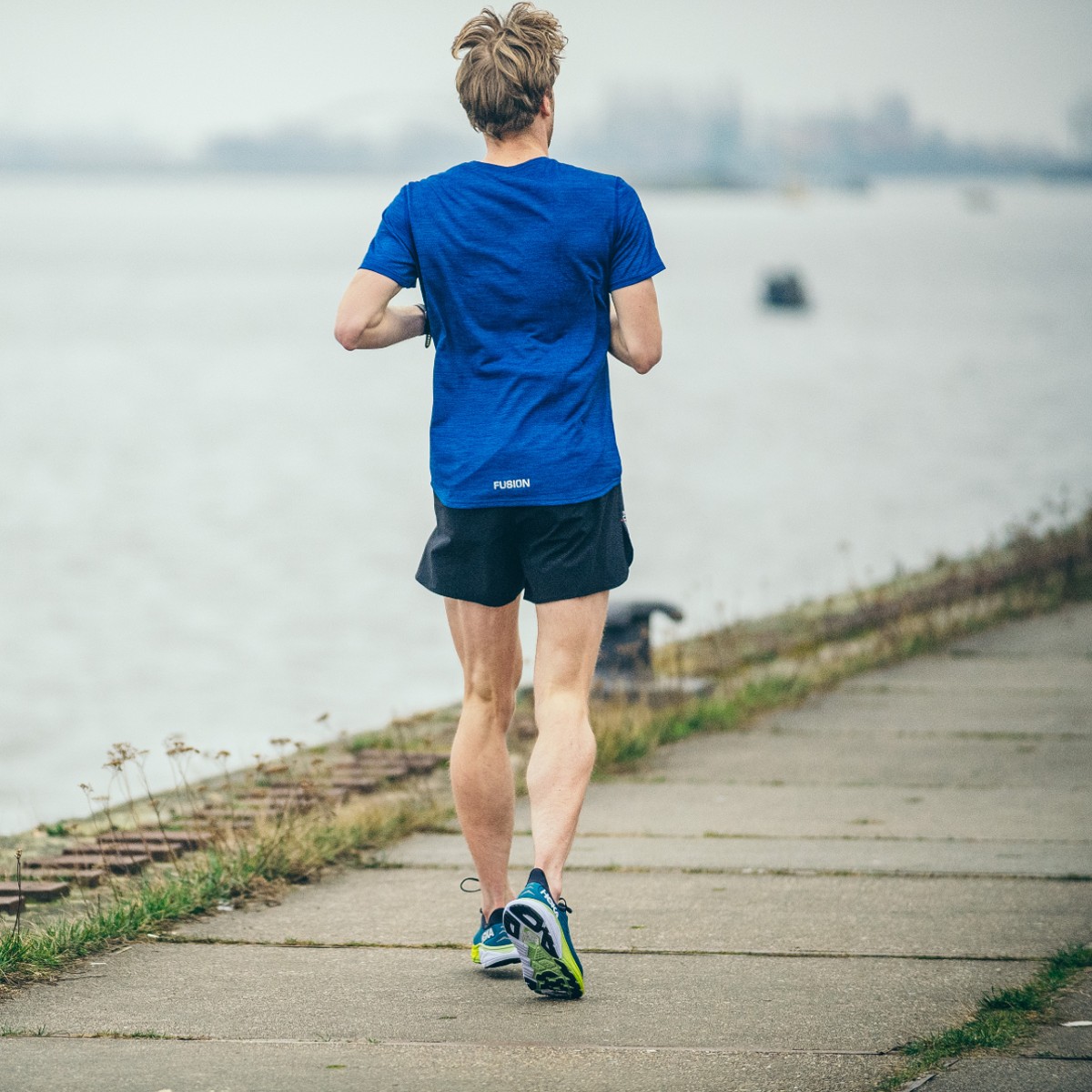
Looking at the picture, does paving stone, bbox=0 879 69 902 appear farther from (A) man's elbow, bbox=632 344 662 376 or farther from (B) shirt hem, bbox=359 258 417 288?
(A) man's elbow, bbox=632 344 662 376

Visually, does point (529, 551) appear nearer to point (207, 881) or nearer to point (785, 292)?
point (207, 881)

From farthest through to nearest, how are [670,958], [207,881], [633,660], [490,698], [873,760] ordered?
[633,660] → [873,760] → [207,881] → [670,958] → [490,698]

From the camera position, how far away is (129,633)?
18547mm

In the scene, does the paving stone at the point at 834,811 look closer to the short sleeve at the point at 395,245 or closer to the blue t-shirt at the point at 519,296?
the blue t-shirt at the point at 519,296

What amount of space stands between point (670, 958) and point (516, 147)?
1.92 m

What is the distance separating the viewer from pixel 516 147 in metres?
3.95

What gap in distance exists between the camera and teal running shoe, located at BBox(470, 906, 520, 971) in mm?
4141

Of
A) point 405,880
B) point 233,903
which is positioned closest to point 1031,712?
point 405,880

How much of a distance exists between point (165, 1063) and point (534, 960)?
31.2 inches

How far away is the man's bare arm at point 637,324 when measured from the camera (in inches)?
155

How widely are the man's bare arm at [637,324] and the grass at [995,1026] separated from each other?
1.53m

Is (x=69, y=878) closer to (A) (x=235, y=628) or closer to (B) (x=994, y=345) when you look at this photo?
(A) (x=235, y=628)

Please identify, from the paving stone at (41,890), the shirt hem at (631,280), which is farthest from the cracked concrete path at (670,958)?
the shirt hem at (631,280)

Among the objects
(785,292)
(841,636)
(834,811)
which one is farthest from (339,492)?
(785,292)
